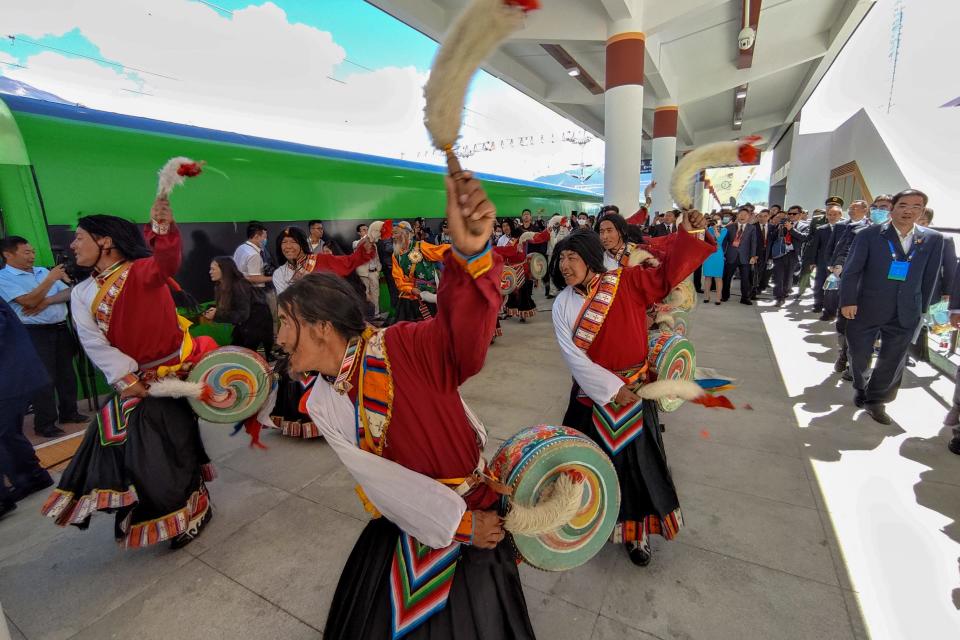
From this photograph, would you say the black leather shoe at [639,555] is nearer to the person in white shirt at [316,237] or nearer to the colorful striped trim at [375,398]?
the colorful striped trim at [375,398]

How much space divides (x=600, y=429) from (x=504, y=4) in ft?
6.41

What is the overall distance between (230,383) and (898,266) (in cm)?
502

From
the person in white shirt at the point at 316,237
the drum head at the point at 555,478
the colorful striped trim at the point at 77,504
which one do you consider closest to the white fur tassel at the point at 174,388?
the colorful striped trim at the point at 77,504

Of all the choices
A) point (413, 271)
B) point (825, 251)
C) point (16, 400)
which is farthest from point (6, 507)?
point (825, 251)

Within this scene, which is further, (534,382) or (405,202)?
(405,202)

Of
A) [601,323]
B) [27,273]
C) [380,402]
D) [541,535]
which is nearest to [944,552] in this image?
[601,323]

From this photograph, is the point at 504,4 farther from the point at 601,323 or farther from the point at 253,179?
the point at 253,179

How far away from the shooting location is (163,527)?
2.45 metres

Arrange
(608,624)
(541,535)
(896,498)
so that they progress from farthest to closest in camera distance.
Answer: (896,498)
(608,624)
(541,535)

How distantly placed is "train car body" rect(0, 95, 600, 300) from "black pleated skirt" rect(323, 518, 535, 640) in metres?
3.77

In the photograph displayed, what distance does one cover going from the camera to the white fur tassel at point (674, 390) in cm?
181

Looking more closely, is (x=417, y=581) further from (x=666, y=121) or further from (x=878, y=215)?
(x=666, y=121)

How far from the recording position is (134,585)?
232cm

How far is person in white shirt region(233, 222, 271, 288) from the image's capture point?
5.17 metres
